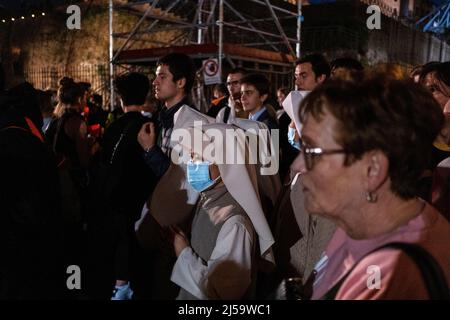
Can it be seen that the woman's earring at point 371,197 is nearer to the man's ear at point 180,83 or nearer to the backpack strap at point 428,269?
the backpack strap at point 428,269

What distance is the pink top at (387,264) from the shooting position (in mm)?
1175

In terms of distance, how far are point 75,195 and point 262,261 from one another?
2.50 metres

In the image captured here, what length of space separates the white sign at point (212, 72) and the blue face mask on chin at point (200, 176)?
4.74 m

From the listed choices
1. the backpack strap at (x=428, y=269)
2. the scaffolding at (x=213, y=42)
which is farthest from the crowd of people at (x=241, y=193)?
the scaffolding at (x=213, y=42)

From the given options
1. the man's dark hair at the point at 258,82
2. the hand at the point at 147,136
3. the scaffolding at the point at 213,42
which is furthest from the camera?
the scaffolding at the point at 213,42

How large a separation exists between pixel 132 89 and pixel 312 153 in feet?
10.2

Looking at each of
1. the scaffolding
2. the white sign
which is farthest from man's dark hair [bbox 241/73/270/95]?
the scaffolding

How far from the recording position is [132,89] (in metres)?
4.24

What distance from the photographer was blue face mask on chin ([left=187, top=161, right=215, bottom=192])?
8.67ft

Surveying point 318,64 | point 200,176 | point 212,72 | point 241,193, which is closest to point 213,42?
point 212,72

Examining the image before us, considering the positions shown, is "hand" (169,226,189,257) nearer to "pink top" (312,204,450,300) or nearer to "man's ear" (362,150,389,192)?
"pink top" (312,204,450,300)

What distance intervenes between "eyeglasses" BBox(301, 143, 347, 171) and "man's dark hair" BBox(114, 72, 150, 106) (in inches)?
Answer: 118

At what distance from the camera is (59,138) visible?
16.4ft
